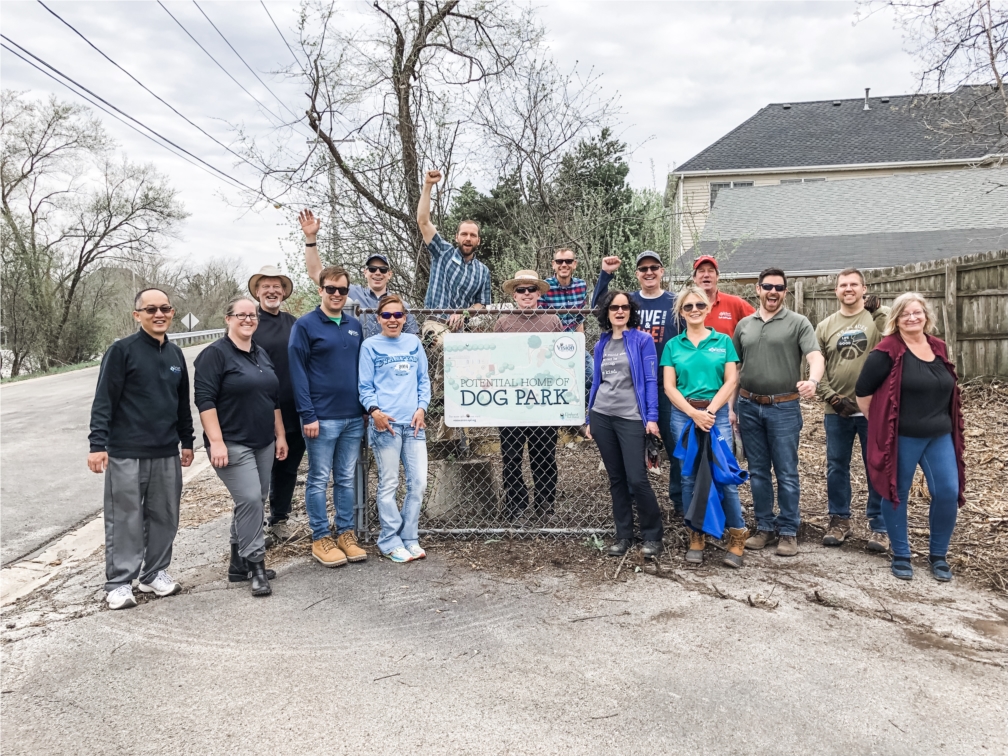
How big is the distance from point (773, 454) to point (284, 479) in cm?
367

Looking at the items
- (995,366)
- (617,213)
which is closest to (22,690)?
(617,213)

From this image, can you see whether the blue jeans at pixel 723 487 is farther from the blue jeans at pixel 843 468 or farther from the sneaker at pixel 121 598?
the sneaker at pixel 121 598

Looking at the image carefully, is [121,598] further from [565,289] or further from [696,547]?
[565,289]

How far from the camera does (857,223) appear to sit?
17953mm

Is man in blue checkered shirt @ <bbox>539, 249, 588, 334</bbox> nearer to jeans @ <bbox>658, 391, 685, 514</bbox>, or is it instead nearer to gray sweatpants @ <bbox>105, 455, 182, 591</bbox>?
jeans @ <bbox>658, 391, 685, 514</bbox>

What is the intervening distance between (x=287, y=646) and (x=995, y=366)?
963 cm

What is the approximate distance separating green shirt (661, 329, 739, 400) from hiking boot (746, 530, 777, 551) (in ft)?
3.80

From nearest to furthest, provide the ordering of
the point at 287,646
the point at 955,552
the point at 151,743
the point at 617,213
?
1. the point at 151,743
2. the point at 287,646
3. the point at 955,552
4. the point at 617,213

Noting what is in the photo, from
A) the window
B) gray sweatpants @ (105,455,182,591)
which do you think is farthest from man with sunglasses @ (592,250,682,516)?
the window

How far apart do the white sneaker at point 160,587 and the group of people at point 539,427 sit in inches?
0.5

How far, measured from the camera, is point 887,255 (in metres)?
15.4

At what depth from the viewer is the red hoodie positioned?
3990 mm

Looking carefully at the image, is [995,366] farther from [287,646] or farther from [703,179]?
[703,179]

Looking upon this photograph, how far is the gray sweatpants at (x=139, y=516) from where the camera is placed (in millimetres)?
3947
